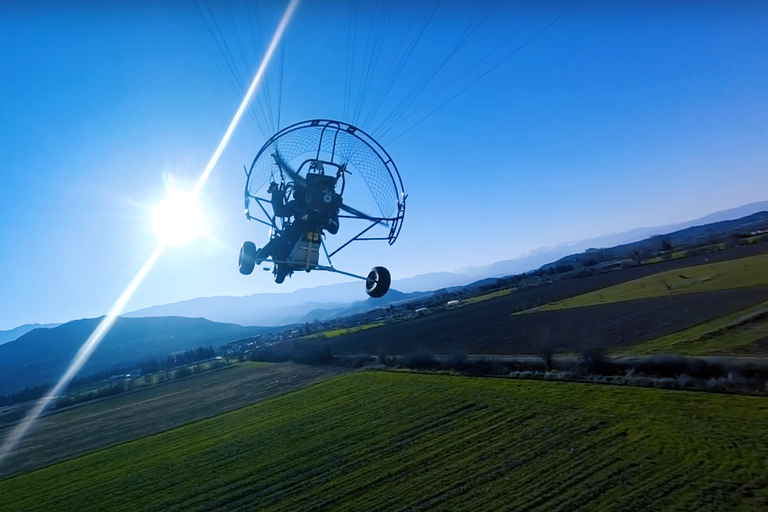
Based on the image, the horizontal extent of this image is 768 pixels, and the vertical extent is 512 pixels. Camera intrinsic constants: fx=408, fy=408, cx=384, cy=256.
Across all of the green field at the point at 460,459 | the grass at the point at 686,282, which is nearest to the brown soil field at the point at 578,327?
the grass at the point at 686,282

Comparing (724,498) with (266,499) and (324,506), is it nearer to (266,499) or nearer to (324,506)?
(324,506)

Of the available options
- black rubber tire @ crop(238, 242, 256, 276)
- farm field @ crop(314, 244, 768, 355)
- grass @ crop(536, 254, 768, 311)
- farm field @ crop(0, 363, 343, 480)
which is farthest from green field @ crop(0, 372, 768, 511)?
grass @ crop(536, 254, 768, 311)

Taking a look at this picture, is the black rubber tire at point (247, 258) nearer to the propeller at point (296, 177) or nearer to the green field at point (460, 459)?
the propeller at point (296, 177)

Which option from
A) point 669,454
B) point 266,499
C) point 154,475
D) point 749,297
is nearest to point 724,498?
point 669,454

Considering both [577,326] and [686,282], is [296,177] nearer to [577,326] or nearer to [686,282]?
[577,326]

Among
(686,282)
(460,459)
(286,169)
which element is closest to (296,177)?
(286,169)

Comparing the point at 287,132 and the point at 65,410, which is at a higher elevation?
the point at 287,132

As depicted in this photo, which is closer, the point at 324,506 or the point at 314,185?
the point at 314,185
